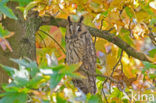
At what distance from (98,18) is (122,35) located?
311 millimetres

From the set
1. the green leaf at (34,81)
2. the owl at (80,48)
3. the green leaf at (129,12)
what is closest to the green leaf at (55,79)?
the green leaf at (34,81)

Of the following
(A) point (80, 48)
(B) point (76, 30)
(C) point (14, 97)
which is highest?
(B) point (76, 30)

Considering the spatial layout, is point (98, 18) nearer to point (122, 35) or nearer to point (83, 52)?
point (122, 35)

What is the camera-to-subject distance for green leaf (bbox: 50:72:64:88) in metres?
0.91

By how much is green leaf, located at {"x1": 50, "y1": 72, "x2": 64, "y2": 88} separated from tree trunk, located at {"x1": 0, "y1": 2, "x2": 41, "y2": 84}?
0.63m

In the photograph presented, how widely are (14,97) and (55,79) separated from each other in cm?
13

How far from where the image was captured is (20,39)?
1577 millimetres

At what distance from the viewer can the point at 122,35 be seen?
5.90ft

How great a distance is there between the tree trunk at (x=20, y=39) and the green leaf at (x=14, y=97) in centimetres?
60

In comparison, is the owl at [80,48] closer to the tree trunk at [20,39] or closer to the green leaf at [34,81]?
the tree trunk at [20,39]

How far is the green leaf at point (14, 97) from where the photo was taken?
0.93 metres

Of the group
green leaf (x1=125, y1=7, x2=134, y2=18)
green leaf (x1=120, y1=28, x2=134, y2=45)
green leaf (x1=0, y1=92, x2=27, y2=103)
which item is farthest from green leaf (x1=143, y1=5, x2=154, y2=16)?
green leaf (x1=0, y1=92, x2=27, y2=103)

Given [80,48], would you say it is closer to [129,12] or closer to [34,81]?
[129,12]

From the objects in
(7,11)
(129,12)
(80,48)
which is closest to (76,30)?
(80,48)
